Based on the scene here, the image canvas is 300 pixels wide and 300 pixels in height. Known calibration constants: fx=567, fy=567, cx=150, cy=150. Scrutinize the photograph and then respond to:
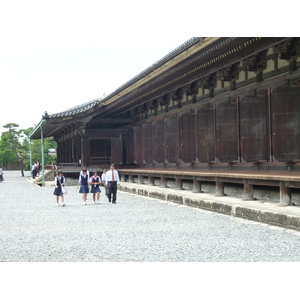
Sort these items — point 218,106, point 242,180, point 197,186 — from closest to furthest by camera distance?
1. point 242,180
2. point 197,186
3. point 218,106

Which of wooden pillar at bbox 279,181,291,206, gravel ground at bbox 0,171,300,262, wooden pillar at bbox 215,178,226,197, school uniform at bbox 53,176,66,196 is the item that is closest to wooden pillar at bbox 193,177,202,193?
wooden pillar at bbox 215,178,226,197

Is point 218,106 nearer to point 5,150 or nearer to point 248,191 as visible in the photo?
point 248,191

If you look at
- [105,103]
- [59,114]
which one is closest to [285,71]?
[105,103]

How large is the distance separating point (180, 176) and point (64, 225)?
8989 mm

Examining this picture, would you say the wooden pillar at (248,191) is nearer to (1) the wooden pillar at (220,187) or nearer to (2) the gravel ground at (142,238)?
(2) the gravel ground at (142,238)

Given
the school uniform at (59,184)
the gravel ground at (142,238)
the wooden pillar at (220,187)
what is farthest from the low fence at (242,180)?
the school uniform at (59,184)

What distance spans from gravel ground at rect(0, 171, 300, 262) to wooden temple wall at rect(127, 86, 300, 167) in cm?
278

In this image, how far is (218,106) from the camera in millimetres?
20312

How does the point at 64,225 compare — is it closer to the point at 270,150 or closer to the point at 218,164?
the point at 270,150

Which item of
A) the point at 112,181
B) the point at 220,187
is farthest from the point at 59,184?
the point at 220,187

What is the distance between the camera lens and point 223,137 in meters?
19.8

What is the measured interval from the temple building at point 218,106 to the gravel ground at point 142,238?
2.93 metres

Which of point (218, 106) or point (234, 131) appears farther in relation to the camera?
point (218, 106)

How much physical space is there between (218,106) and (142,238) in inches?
406
